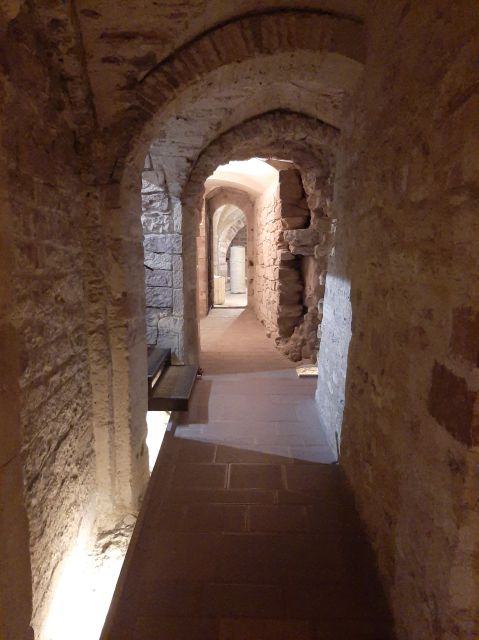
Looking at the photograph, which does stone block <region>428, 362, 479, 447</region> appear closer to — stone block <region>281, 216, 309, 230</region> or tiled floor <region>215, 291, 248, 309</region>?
stone block <region>281, 216, 309, 230</region>

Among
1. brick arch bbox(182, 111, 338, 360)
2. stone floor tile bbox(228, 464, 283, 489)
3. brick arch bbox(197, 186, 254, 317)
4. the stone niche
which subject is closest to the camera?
stone floor tile bbox(228, 464, 283, 489)

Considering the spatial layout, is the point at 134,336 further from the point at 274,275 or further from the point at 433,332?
the point at 274,275

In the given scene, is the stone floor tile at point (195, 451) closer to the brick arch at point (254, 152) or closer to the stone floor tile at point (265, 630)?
the stone floor tile at point (265, 630)

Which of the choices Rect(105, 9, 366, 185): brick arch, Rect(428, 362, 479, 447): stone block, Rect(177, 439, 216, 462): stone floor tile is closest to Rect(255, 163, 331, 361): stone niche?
Rect(177, 439, 216, 462): stone floor tile

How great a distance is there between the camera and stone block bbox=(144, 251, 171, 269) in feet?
15.1

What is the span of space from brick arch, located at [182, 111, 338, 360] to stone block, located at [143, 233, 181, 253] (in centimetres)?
11

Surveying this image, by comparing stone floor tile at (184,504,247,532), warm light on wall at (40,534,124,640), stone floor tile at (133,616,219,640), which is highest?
stone floor tile at (184,504,247,532)

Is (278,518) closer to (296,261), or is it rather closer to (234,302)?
(296,261)

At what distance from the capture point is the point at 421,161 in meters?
1.48

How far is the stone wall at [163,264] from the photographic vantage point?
4.46 m

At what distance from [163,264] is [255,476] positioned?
2712mm

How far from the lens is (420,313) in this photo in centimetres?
149

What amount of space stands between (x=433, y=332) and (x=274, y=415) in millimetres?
2457

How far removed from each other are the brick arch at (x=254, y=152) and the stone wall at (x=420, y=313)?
1641mm
